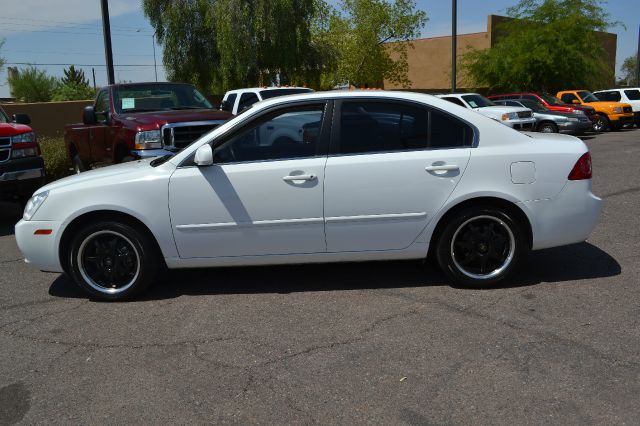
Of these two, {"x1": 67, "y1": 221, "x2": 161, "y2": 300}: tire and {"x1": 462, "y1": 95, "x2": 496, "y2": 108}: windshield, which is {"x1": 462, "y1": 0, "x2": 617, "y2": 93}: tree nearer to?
{"x1": 462, "y1": 95, "x2": 496, "y2": 108}: windshield

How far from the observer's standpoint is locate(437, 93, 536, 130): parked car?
712 inches

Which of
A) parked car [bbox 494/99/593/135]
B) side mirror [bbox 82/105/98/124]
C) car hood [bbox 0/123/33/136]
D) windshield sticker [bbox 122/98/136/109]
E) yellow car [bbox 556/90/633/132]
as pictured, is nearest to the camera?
car hood [bbox 0/123/33/136]

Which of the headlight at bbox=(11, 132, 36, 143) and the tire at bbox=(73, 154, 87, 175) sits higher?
the headlight at bbox=(11, 132, 36, 143)

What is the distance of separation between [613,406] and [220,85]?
2352cm

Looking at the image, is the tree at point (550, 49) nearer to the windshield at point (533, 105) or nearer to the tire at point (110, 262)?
the windshield at point (533, 105)

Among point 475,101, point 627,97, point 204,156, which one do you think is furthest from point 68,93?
point 204,156

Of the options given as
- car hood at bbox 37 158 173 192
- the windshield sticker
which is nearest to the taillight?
car hood at bbox 37 158 173 192

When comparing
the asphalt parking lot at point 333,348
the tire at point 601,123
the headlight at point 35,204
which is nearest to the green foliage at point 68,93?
the tire at point 601,123

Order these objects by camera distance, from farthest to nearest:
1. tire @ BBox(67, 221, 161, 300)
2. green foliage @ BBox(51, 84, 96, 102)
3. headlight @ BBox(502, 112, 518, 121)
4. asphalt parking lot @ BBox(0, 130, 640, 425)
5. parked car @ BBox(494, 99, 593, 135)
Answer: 1. green foliage @ BBox(51, 84, 96, 102)
2. parked car @ BBox(494, 99, 593, 135)
3. headlight @ BBox(502, 112, 518, 121)
4. tire @ BBox(67, 221, 161, 300)
5. asphalt parking lot @ BBox(0, 130, 640, 425)

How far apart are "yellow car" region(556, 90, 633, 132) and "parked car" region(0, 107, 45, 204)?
71.7 ft

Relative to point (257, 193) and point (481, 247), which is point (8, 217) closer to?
point (257, 193)

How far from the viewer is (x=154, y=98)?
9773mm

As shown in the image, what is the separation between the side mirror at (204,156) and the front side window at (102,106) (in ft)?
→ 17.1

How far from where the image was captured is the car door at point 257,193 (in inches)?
197
